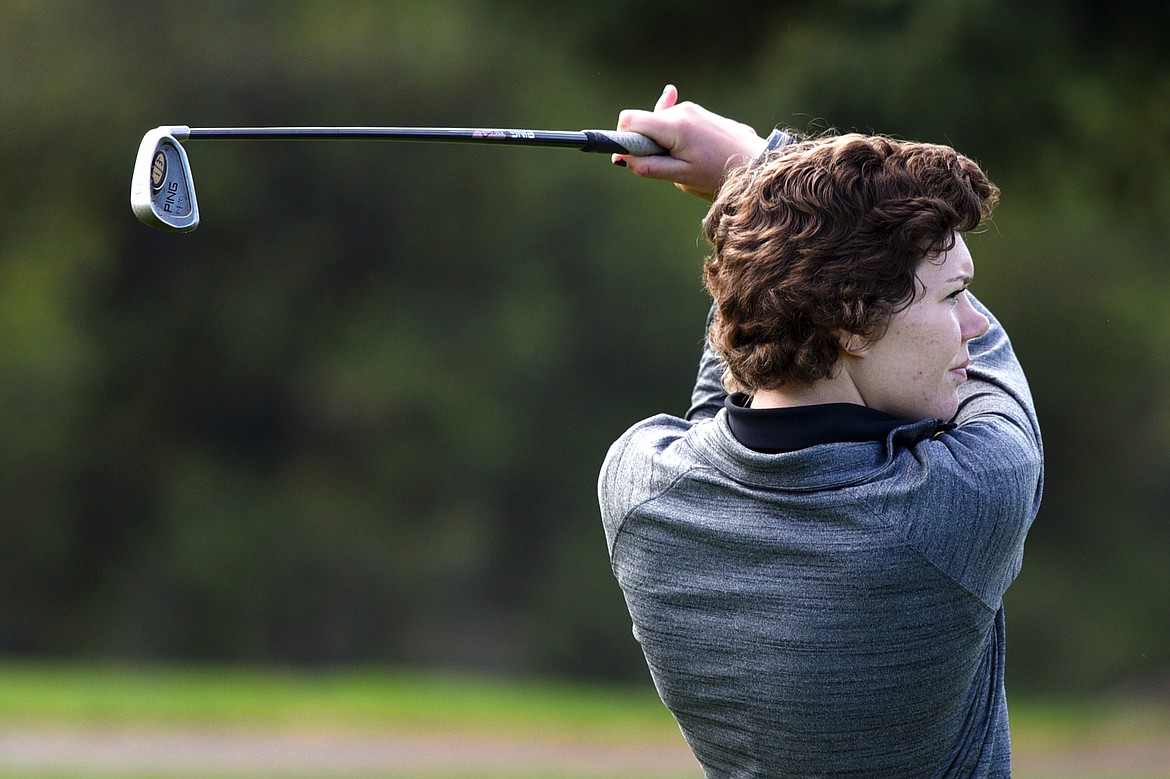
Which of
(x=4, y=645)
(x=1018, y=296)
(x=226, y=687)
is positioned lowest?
(x=4, y=645)

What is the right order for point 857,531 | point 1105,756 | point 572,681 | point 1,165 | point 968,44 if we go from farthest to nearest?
point 572,681, point 1,165, point 1105,756, point 968,44, point 857,531

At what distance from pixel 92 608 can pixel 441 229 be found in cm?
609

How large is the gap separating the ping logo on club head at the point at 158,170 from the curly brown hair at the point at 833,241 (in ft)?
3.19

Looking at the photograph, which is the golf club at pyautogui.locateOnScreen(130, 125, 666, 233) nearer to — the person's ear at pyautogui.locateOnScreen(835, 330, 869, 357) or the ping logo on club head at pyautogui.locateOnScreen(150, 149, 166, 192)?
the ping logo on club head at pyautogui.locateOnScreen(150, 149, 166, 192)

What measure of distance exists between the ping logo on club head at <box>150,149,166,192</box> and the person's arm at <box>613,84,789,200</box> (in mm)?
728

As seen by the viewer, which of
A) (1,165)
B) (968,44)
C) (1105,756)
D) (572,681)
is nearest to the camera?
(968,44)

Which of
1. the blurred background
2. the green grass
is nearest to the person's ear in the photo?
the green grass

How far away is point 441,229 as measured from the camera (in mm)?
17156

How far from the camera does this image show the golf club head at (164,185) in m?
2.20

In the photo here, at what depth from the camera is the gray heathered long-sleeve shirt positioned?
1.77 metres

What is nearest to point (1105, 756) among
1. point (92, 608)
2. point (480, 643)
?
point (480, 643)

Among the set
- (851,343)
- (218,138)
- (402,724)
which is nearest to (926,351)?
(851,343)

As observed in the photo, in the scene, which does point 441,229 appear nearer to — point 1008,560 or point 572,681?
point 572,681

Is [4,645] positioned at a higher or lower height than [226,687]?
lower
